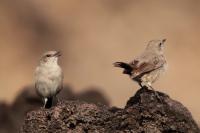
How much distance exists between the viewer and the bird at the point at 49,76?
12516 mm

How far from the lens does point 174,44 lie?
23453mm

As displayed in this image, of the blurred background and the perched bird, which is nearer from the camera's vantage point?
the perched bird

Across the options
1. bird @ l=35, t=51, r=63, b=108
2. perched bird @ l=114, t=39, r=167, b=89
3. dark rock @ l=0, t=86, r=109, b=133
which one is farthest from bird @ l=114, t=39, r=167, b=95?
dark rock @ l=0, t=86, r=109, b=133

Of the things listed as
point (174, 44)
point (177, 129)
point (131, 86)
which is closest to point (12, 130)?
point (131, 86)

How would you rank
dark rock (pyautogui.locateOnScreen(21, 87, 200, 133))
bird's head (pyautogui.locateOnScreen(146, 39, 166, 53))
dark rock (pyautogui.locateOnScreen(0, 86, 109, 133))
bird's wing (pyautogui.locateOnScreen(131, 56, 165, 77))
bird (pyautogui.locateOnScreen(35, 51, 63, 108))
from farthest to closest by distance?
dark rock (pyautogui.locateOnScreen(0, 86, 109, 133)) → bird (pyautogui.locateOnScreen(35, 51, 63, 108)) → bird's head (pyautogui.locateOnScreen(146, 39, 166, 53)) → bird's wing (pyautogui.locateOnScreen(131, 56, 165, 77)) → dark rock (pyautogui.locateOnScreen(21, 87, 200, 133))

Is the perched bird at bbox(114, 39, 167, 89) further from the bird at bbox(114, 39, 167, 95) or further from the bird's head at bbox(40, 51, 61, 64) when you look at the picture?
the bird's head at bbox(40, 51, 61, 64)

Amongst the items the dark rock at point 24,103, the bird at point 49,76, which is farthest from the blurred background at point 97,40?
the bird at point 49,76

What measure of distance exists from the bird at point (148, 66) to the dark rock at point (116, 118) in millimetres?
1159

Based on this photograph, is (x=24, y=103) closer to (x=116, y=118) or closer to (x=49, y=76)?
(x=49, y=76)

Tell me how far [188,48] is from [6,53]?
4.39 metres

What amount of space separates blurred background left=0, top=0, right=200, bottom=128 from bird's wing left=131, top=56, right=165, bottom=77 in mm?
11535

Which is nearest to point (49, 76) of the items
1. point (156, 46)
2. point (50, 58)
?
point (50, 58)

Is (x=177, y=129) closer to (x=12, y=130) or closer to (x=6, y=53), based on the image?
(x=12, y=130)

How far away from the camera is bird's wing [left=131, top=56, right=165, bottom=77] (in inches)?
416
